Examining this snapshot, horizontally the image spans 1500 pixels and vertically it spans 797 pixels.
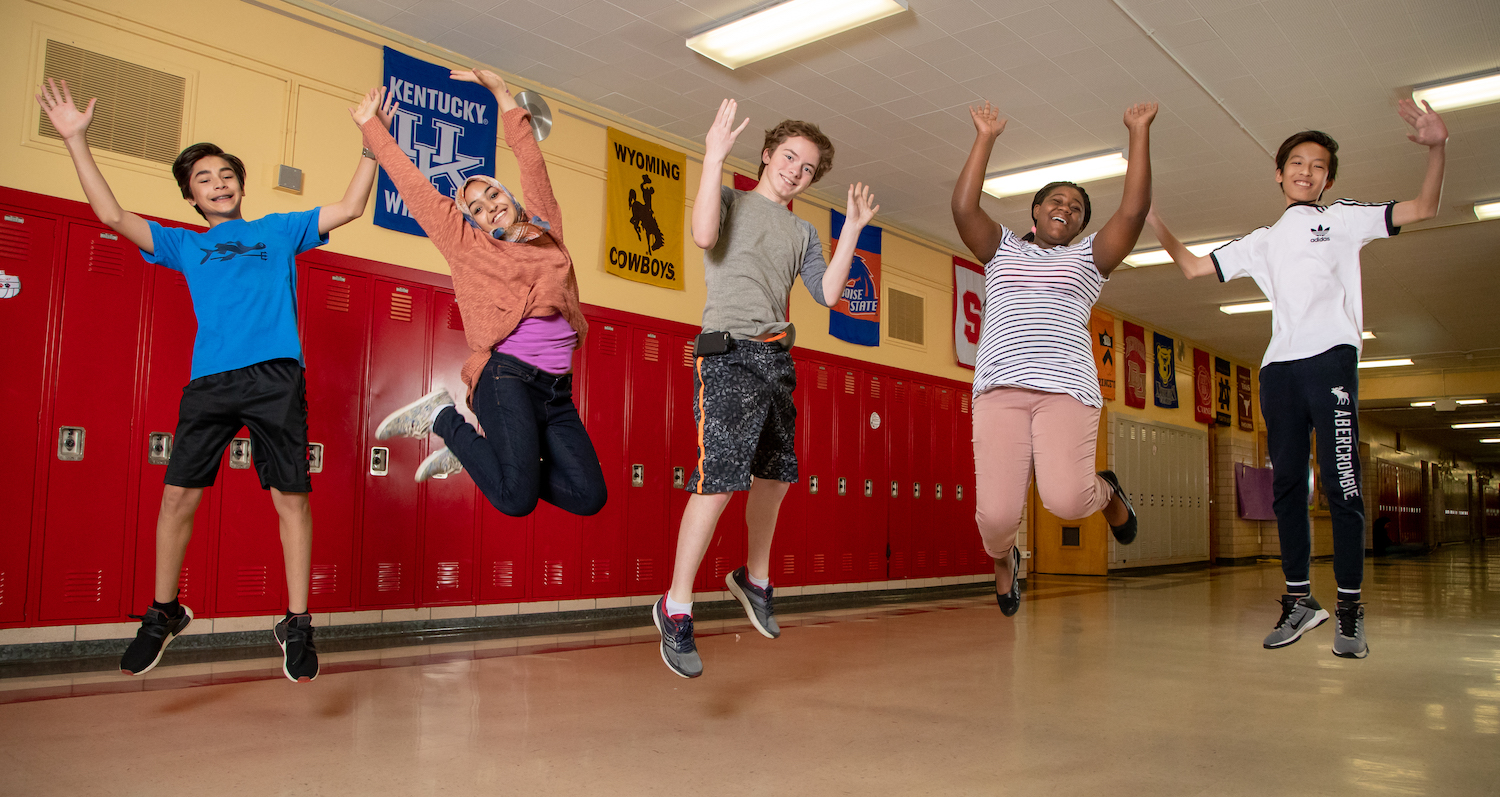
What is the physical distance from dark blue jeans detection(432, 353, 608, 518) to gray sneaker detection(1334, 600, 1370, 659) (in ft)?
7.56

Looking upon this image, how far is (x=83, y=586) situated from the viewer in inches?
166

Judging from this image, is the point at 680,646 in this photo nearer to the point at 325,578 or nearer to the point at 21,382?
the point at 325,578

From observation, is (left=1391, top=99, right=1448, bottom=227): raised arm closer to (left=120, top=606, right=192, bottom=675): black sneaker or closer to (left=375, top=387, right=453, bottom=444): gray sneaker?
(left=375, top=387, right=453, bottom=444): gray sneaker

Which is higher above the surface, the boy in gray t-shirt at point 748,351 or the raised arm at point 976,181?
the raised arm at point 976,181

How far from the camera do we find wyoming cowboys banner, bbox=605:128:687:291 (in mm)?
6555

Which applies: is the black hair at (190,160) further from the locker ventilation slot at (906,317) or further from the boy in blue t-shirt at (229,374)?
the locker ventilation slot at (906,317)

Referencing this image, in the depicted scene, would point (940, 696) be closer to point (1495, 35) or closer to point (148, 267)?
point (148, 267)

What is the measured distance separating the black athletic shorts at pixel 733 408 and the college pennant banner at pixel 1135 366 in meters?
11.2

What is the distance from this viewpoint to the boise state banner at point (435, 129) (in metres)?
5.42

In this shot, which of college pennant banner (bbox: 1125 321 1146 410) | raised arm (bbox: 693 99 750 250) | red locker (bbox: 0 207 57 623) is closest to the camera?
raised arm (bbox: 693 99 750 250)

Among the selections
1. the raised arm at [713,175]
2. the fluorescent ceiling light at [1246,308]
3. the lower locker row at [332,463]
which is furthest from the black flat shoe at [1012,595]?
the fluorescent ceiling light at [1246,308]

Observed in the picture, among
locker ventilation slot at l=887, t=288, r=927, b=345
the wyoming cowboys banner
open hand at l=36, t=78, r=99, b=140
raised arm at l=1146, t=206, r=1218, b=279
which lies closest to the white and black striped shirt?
raised arm at l=1146, t=206, r=1218, b=279

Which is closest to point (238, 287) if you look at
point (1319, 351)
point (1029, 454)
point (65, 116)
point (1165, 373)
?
point (65, 116)

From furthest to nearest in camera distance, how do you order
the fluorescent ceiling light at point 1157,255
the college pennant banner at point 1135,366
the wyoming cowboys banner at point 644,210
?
the college pennant banner at point 1135,366 < the fluorescent ceiling light at point 1157,255 < the wyoming cowboys banner at point 644,210
